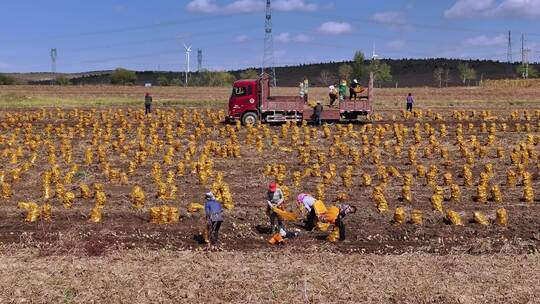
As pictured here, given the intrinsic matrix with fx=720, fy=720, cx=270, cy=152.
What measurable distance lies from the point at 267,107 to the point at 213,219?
22.4 metres

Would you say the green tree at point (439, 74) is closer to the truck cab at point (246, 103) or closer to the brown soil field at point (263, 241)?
the truck cab at point (246, 103)

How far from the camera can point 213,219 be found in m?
15.1

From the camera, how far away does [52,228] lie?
53.9ft

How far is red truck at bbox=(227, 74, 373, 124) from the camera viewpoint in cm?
3712

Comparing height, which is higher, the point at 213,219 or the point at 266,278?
the point at 213,219

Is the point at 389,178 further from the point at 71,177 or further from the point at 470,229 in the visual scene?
the point at 71,177

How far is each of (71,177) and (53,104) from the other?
34714 millimetres

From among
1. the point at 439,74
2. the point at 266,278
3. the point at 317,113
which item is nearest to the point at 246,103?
the point at 317,113

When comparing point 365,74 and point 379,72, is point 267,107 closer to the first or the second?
point 379,72

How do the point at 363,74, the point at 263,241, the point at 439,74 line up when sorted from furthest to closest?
the point at 363,74, the point at 439,74, the point at 263,241

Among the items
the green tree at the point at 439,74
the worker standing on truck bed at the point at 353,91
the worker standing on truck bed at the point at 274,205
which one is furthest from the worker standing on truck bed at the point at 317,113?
the green tree at the point at 439,74

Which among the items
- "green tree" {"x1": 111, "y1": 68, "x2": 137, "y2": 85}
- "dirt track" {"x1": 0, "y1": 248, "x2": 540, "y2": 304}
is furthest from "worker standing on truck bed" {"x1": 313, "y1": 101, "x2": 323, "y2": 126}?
"green tree" {"x1": 111, "y1": 68, "x2": 137, "y2": 85}

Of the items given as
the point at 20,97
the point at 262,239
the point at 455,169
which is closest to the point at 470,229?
the point at 262,239

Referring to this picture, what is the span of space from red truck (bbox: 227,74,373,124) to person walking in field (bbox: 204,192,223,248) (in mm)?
21750
